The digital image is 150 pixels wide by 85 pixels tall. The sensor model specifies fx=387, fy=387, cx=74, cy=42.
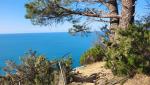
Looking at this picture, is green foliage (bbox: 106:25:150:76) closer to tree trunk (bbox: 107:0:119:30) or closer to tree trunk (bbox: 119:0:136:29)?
tree trunk (bbox: 119:0:136:29)

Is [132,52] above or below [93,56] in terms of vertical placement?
above

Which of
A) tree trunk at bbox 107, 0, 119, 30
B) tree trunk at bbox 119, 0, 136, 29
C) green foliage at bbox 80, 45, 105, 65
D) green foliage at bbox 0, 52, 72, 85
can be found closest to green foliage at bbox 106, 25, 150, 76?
green foliage at bbox 0, 52, 72, 85

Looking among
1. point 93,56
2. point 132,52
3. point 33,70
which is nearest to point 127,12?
point 132,52

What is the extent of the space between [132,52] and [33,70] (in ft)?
11.0

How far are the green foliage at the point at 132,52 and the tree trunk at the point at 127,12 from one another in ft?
8.00

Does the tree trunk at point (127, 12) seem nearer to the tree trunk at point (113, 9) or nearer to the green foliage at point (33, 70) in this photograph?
the tree trunk at point (113, 9)

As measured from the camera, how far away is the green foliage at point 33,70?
11.8 m

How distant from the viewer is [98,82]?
1189 centimetres

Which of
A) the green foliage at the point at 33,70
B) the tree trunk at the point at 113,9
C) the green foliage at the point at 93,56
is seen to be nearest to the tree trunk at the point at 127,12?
the tree trunk at the point at 113,9

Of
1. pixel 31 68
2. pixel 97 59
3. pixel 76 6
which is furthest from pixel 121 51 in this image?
pixel 97 59

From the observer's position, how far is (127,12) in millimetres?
13586

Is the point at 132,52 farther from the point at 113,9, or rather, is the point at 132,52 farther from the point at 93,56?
the point at 93,56

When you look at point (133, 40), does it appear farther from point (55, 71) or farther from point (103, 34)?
point (103, 34)

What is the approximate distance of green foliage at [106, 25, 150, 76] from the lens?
1051 cm
